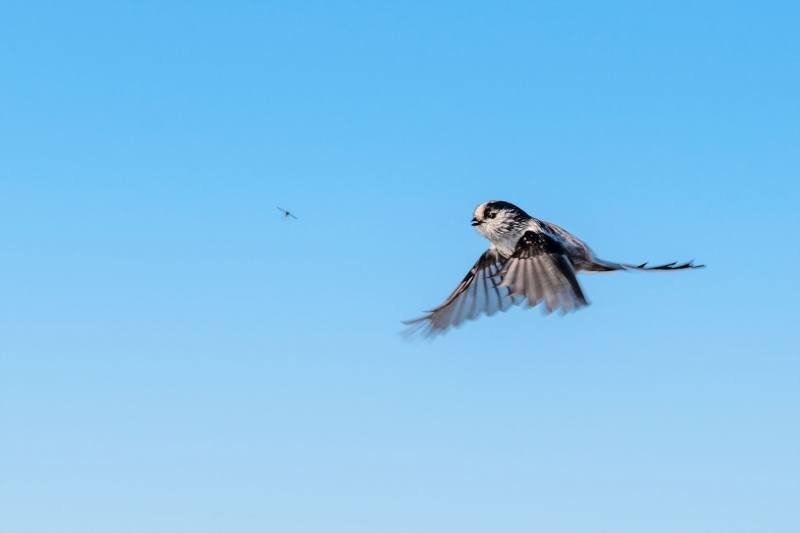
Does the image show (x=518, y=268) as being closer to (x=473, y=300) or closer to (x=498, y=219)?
(x=498, y=219)

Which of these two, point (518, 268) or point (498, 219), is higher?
point (498, 219)

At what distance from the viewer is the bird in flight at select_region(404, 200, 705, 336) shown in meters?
10.1

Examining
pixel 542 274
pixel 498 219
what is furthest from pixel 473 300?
pixel 542 274

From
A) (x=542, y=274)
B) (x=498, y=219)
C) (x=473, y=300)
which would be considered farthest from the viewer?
(x=473, y=300)

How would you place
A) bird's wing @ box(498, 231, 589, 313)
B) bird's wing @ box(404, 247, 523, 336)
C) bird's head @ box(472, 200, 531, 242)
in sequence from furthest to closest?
bird's wing @ box(404, 247, 523, 336), bird's head @ box(472, 200, 531, 242), bird's wing @ box(498, 231, 589, 313)

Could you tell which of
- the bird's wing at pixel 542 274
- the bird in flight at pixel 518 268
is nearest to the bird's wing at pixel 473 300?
the bird in flight at pixel 518 268

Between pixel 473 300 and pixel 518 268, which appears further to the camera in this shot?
pixel 473 300

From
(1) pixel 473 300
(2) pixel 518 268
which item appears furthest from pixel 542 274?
(1) pixel 473 300

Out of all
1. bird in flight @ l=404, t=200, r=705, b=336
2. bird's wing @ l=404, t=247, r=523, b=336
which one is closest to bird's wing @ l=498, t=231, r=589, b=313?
bird in flight @ l=404, t=200, r=705, b=336

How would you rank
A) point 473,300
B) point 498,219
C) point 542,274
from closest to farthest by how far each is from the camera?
point 542,274
point 498,219
point 473,300

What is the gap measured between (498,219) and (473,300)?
1.74 meters

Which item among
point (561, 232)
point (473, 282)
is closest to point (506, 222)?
point (561, 232)

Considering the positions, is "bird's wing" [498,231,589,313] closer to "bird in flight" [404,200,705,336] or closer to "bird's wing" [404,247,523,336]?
"bird in flight" [404,200,705,336]

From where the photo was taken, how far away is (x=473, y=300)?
1291 cm
